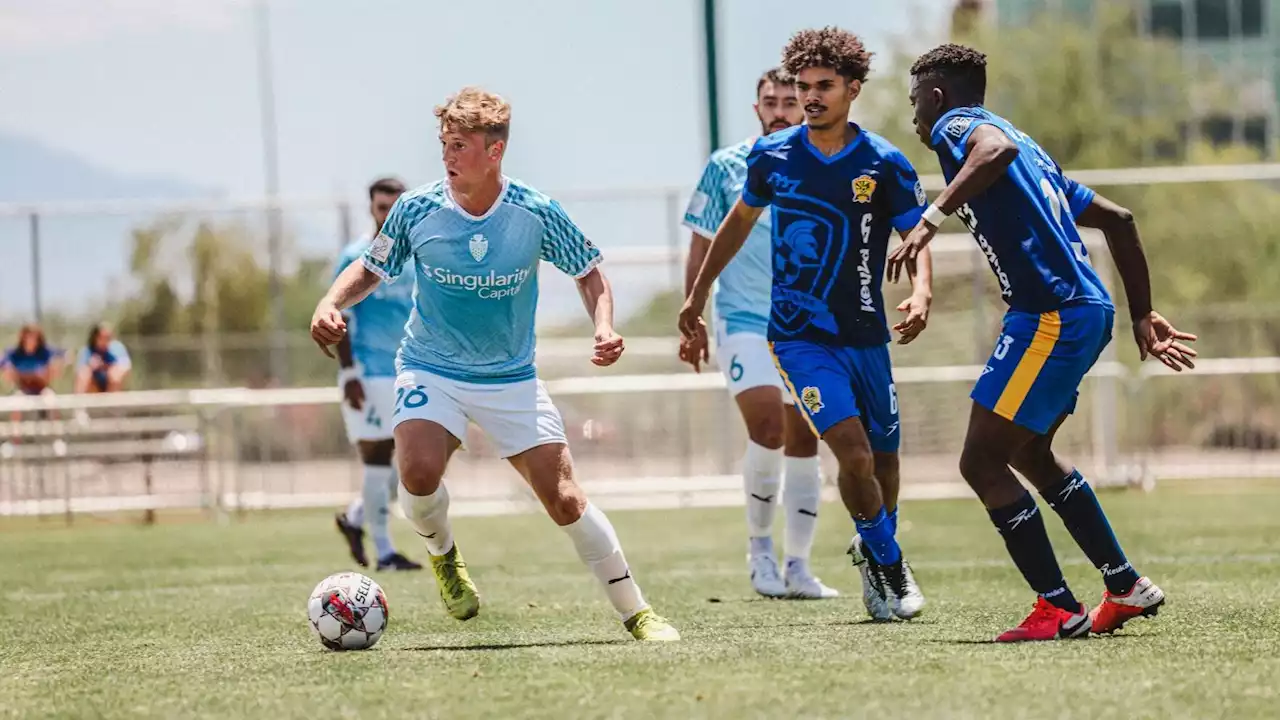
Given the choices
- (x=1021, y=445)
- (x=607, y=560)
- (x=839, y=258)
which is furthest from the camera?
(x=839, y=258)

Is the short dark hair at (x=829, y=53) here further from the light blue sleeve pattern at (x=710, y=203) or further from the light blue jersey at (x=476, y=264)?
the light blue sleeve pattern at (x=710, y=203)

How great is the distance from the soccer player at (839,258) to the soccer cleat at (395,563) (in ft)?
14.0

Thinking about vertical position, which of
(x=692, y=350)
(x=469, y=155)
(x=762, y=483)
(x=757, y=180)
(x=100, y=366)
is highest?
(x=469, y=155)

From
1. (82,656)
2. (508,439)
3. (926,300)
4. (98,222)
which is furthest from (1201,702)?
(98,222)

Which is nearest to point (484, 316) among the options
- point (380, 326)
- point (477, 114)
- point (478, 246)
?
point (478, 246)

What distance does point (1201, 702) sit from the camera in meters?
4.95

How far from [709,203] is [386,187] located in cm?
271

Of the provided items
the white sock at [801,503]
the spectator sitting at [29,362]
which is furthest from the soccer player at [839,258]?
the spectator sitting at [29,362]

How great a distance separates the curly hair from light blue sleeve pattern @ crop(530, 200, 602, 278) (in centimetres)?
36

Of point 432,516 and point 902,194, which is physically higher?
point 902,194

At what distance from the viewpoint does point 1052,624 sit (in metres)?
6.50

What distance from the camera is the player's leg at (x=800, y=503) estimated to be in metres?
8.95

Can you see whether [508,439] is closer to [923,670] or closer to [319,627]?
[319,627]

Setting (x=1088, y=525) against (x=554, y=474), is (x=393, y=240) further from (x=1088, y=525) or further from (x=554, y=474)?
(x=1088, y=525)
